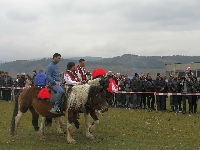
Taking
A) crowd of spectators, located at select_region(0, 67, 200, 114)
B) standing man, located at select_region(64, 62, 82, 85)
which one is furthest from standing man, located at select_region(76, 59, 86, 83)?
crowd of spectators, located at select_region(0, 67, 200, 114)

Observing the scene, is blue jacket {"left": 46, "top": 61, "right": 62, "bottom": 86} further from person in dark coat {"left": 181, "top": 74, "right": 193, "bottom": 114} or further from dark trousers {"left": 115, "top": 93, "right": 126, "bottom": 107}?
dark trousers {"left": 115, "top": 93, "right": 126, "bottom": 107}

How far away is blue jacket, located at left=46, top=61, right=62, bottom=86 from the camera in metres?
10.9

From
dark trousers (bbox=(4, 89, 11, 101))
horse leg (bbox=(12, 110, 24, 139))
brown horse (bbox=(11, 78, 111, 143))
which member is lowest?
dark trousers (bbox=(4, 89, 11, 101))

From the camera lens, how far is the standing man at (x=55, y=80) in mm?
10648

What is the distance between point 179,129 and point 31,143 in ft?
19.2

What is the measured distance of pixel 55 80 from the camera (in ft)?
36.2

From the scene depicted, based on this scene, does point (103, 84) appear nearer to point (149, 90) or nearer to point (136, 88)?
point (149, 90)

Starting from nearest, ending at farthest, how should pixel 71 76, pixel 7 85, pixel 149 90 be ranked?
pixel 71 76
pixel 149 90
pixel 7 85

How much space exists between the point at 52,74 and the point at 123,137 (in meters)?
3.24

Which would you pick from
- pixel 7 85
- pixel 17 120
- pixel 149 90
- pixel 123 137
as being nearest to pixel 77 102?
pixel 123 137

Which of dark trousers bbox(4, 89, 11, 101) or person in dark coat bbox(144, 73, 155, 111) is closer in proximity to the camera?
person in dark coat bbox(144, 73, 155, 111)

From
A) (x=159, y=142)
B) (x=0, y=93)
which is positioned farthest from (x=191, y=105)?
(x=0, y=93)

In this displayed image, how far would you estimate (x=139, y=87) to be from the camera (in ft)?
71.7

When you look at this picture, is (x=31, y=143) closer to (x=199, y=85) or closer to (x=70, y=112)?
(x=70, y=112)
